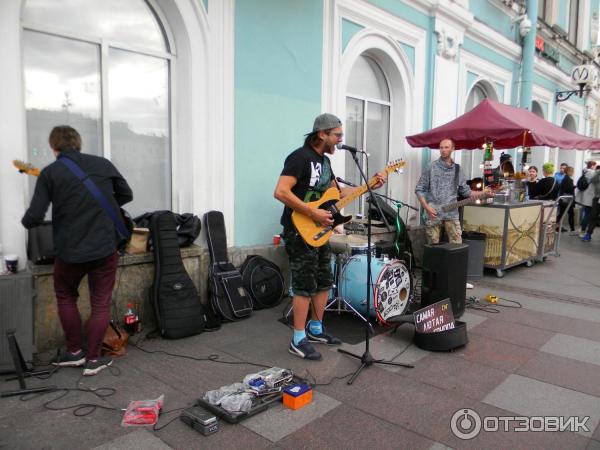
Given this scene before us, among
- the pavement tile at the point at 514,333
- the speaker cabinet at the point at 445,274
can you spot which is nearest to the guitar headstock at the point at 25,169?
the speaker cabinet at the point at 445,274

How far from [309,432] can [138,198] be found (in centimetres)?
306

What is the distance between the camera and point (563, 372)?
146 inches

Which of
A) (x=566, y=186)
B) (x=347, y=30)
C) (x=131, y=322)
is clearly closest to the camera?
(x=131, y=322)

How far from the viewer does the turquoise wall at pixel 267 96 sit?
5.23 metres

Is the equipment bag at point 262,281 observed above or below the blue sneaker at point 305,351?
above

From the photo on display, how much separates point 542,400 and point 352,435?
1424mm

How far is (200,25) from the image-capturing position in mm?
4820

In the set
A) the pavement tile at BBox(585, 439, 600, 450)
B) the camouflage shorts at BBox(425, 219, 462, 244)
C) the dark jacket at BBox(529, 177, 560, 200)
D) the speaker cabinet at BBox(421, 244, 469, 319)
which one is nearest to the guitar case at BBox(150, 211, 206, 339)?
the speaker cabinet at BBox(421, 244, 469, 319)

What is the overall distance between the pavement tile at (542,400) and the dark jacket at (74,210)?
114 inches

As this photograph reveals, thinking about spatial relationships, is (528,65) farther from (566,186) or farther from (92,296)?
(92,296)

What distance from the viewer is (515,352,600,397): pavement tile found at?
11.4ft

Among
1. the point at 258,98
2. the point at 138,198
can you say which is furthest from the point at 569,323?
the point at 138,198

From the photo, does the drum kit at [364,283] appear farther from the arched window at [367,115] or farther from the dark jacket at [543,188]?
the dark jacket at [543,188]

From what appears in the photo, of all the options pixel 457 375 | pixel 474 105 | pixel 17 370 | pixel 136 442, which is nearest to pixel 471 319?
pixel 457 375
